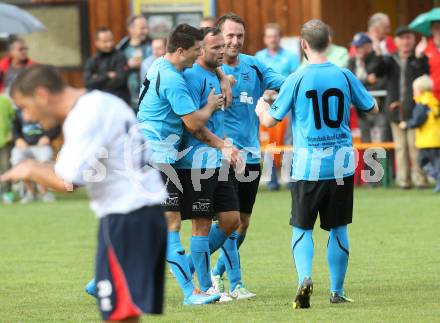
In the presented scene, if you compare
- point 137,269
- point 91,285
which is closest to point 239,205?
point 91,285

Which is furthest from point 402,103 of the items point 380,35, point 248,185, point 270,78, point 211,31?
point 211,31

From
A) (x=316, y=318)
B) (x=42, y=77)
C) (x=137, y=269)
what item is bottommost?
(x=316, y=318)

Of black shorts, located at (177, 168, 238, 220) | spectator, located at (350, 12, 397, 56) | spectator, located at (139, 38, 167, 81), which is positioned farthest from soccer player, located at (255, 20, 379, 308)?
spectator, located at (350, 12, 397, 56)

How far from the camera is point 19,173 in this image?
5941mm

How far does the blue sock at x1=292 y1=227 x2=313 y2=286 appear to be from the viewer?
885cm

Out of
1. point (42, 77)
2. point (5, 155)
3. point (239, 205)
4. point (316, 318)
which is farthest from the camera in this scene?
point (5, 155)

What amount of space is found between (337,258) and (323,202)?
420 mm

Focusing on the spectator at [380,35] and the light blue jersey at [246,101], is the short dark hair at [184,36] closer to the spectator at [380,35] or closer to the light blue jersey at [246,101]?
the light blue jersey at [246,101]

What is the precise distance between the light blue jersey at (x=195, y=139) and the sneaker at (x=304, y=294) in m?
1.23

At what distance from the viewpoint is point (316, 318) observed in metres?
8.32

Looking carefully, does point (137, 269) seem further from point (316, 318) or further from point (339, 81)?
point (339, 81)

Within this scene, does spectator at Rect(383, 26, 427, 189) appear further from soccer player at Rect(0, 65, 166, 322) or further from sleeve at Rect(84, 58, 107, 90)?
soccer player at Rect(0, 65, 166, 322)

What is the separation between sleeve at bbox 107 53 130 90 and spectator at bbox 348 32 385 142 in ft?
11.1

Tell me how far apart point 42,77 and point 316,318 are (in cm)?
318
